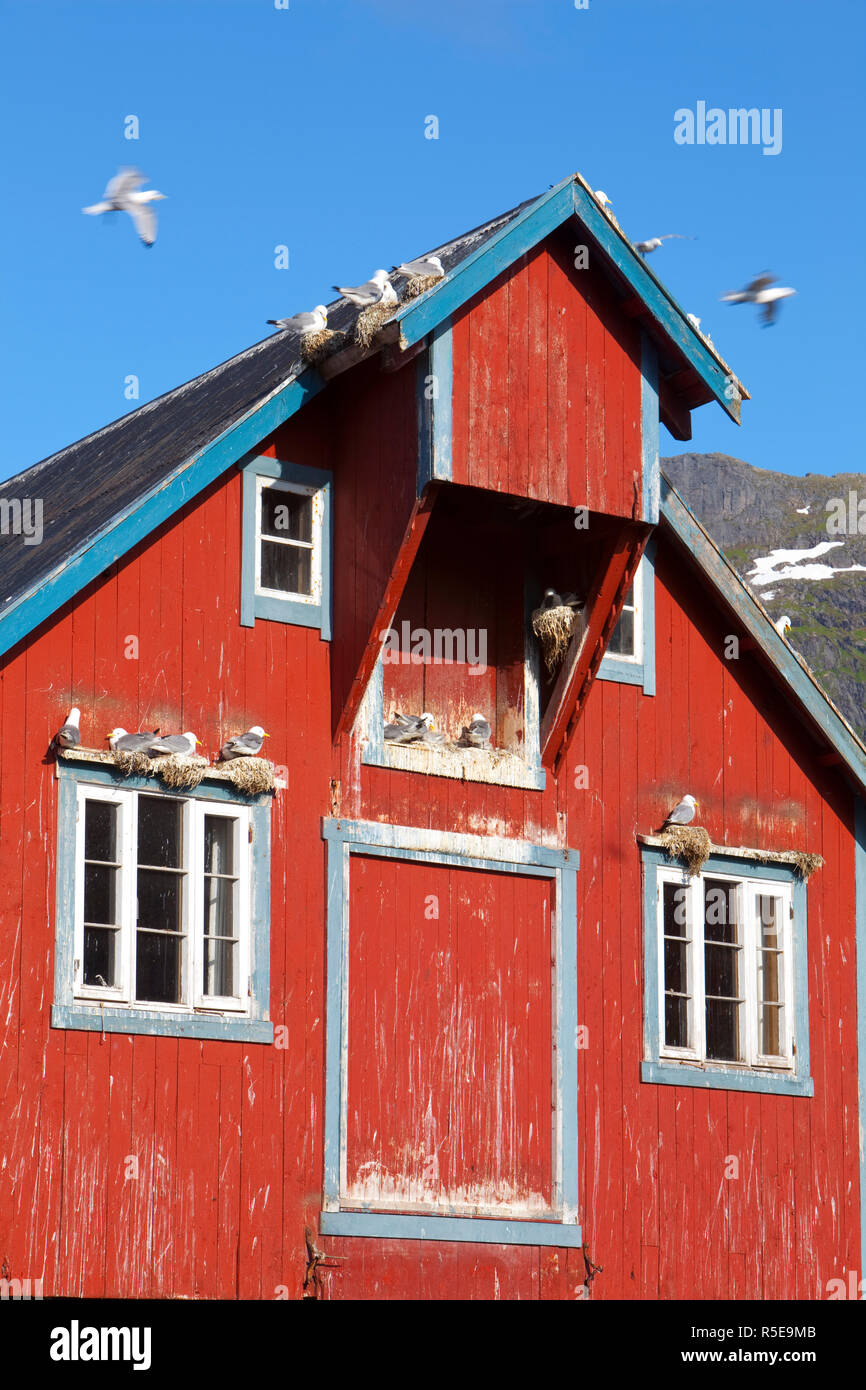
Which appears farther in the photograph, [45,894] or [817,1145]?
[817,1145]

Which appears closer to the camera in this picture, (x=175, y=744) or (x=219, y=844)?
(x=175, y=744)

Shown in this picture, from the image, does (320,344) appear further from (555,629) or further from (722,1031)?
(722,1031)

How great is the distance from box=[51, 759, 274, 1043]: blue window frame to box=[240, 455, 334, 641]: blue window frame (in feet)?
5.04

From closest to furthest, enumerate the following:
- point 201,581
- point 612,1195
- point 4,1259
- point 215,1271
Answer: point 4,1259, point 215,1271, point 201,581, point 612,1195

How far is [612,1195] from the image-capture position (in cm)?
1633

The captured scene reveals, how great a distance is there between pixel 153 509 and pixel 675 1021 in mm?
6322

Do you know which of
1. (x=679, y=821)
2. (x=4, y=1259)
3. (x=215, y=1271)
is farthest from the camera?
(x=679, y=821)

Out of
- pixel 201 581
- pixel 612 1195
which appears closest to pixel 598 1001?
pixel 612 1195

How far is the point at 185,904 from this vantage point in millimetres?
14656

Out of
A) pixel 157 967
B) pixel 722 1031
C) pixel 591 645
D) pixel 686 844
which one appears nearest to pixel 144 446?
pixel 591 645

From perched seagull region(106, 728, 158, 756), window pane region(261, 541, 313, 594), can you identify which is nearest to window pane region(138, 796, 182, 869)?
perched seagull region(106, 728, 158, 756)

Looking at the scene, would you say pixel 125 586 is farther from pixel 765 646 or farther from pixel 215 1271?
pixel 765 646

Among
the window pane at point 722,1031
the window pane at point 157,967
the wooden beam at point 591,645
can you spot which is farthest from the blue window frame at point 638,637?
the window pane at point 157,967

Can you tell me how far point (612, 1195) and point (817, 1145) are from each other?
2349 mm
